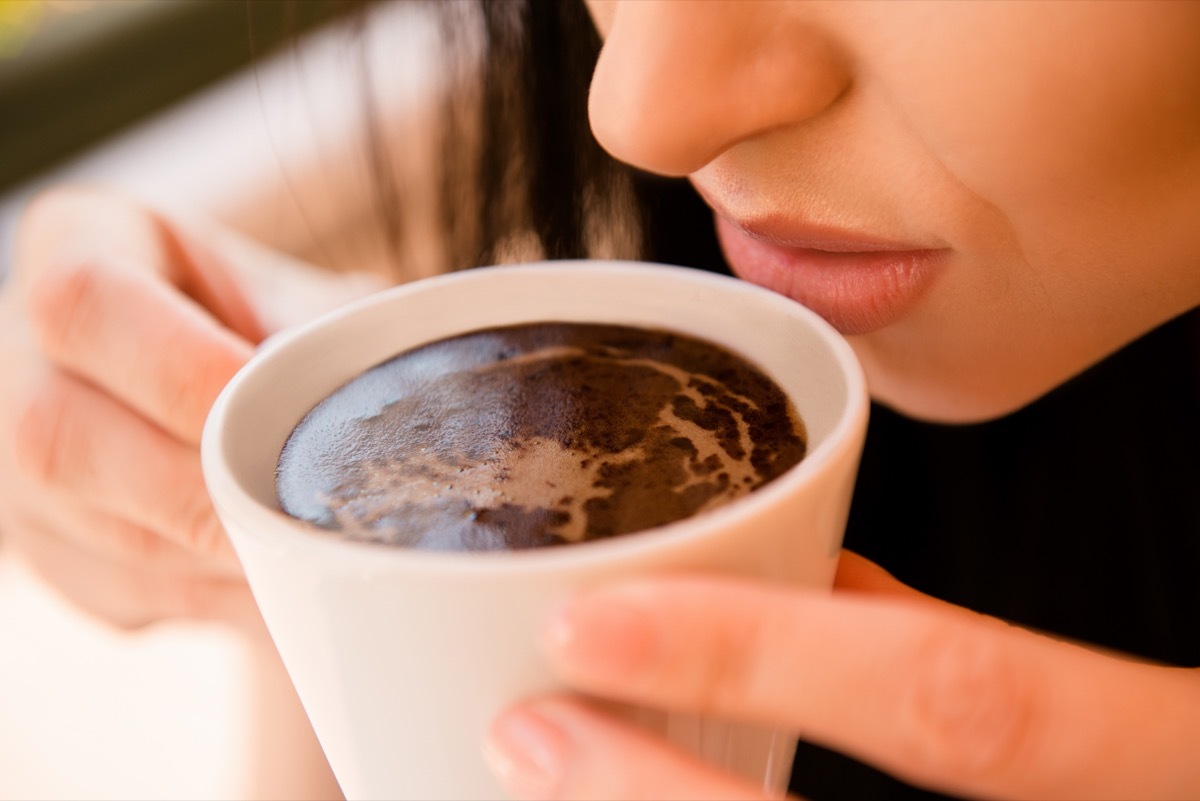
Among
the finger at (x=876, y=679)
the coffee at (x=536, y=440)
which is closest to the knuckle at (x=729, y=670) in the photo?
the finger at (x=876, y=679)

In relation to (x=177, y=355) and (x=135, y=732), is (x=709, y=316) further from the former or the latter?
(x=135, y=732)

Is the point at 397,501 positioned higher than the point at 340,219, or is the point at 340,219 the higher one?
the point at 397,501

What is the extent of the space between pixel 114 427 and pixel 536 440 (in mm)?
383

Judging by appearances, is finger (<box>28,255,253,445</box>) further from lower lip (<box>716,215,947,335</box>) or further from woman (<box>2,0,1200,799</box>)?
lower lip (<box>716,215,947,335</box>)

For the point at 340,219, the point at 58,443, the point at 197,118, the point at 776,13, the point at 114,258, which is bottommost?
the point at 340,219

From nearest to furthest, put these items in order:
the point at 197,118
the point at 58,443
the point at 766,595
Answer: the point at 766,595
the point at 58,443
the point at 197,118

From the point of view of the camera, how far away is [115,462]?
747 millimetres

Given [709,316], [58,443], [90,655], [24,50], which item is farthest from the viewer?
[24,50]

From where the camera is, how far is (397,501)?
53cm

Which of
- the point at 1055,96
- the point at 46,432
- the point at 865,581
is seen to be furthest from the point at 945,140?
the point at 46,432

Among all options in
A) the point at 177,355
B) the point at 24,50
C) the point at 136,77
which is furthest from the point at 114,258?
the point at 136,77

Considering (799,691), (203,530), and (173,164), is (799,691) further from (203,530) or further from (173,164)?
(173,164)

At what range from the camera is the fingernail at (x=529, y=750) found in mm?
406

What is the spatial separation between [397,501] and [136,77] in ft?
4.53
